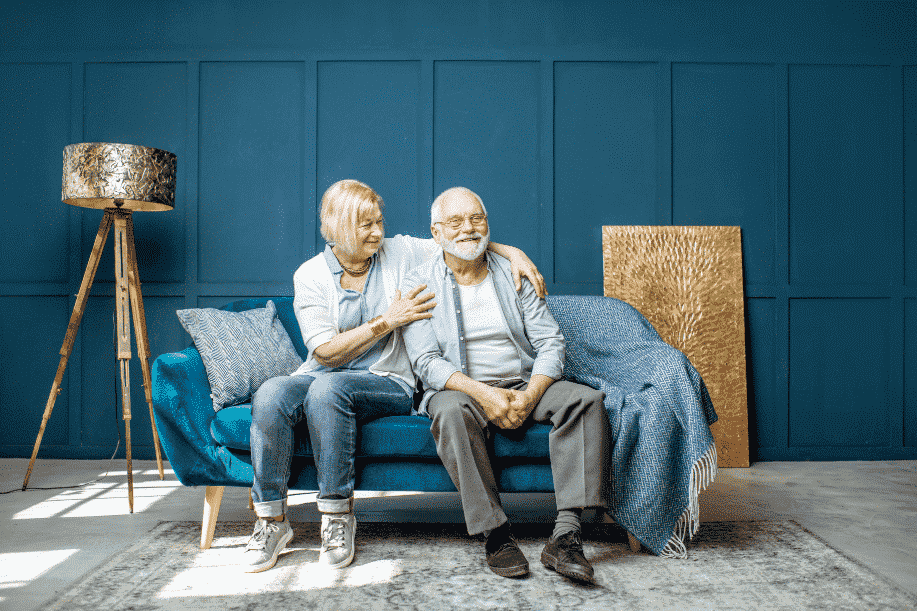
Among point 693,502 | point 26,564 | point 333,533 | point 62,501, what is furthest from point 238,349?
point 693,502

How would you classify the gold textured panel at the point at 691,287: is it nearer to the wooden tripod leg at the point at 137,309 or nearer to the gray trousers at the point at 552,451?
the gray trousers at the point at 552,451

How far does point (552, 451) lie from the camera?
2.00 meters

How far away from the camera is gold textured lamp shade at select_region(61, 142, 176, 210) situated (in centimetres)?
279

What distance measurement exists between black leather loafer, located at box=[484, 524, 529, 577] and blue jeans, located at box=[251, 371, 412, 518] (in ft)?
1.57

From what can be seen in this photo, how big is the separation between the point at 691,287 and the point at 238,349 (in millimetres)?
2499

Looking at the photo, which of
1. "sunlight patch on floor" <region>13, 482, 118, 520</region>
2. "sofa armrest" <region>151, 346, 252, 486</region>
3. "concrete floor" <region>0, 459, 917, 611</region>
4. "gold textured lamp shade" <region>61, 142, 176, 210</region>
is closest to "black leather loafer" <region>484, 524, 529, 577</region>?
"concrete floor" <region>0, 459, 917, 611</region>

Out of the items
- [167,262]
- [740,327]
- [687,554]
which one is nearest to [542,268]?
[740,327]

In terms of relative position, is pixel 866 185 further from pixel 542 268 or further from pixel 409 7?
pixel 409 7

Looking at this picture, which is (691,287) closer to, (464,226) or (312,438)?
(464,226)

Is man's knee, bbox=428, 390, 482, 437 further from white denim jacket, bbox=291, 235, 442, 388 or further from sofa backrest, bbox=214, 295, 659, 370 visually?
sofa backrest, bbox=214, 295, 659, 370

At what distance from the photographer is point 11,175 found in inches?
143

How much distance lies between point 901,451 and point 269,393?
3591 millimetres

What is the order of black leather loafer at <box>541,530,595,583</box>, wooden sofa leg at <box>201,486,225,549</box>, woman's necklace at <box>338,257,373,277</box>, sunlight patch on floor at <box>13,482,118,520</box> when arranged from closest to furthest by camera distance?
black leather loafer at <box>541,530,595,583</box> < wooden sofa leg at <box>201,486,225,549</box> < woman's necklace at <box>338,257,373,277</box> < sunlight patch on floor at <box>13,482,118,520</box>

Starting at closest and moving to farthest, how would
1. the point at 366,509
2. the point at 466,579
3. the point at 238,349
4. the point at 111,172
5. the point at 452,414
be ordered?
the point at 466,579 < the point at 452,414 < the point at 238,349 < the point at 366,509 < the point at 111,172
